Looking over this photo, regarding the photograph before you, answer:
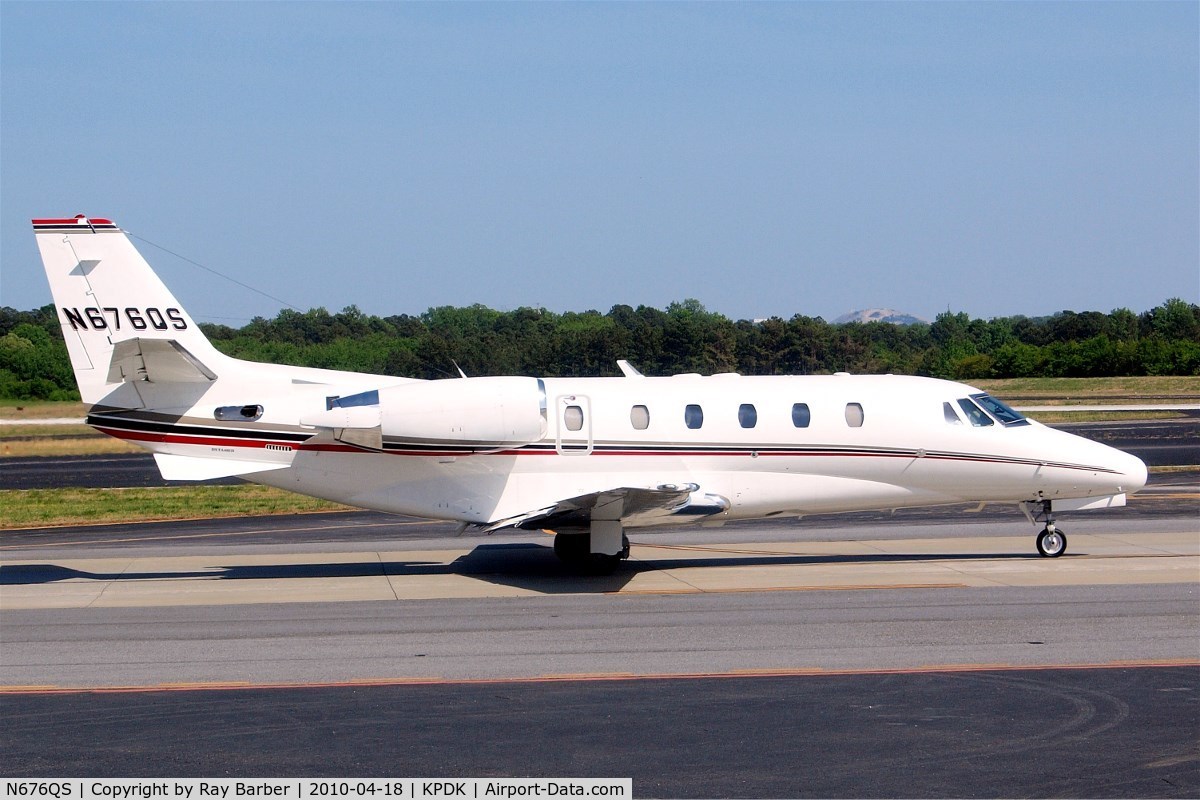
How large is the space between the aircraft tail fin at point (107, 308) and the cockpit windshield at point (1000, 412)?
1153cm

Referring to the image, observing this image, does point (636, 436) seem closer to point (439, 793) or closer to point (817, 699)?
point (817, 699)

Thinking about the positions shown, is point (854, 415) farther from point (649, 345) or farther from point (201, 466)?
point (649, 345)

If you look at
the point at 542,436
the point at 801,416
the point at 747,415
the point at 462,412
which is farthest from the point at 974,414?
the point at 462,412

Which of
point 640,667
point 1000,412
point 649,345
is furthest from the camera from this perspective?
point 649,345

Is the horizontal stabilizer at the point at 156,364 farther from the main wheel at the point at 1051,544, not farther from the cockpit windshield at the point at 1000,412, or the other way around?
the main wheel at the point at 1051,544

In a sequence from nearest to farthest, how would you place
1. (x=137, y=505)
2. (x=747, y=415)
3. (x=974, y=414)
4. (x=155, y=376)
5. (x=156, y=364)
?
(x=156, y=364) → (x=155, y=376) → (x=747, y=415) → (x=974, y=414) → (x=137, y=505)

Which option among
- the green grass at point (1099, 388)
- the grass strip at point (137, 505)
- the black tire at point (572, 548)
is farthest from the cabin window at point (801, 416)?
the green grass at point (1099, 388)

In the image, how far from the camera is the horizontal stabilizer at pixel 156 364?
55.4 feet

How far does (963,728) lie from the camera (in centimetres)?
984

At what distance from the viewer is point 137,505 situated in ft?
94.7

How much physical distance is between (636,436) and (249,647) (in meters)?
6.65

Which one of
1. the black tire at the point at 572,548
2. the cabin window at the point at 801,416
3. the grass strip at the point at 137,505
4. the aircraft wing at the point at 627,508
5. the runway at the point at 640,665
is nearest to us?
the runway at the point at 640,665

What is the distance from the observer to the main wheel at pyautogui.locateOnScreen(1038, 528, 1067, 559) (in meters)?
18.9

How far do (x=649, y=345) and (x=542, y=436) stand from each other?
38348mm
